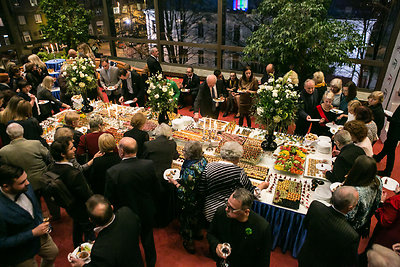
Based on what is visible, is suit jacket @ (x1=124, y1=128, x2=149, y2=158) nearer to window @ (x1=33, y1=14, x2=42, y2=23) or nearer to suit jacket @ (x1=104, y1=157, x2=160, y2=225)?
suit jacket @ (x1=104, y1=157, x2=160, y2=225)

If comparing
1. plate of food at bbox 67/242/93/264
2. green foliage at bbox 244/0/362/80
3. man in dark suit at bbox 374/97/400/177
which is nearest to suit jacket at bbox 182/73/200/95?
green foliage at bbox 244/0/362/80

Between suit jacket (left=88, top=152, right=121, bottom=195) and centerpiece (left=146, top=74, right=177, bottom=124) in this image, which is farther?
centerpiece (left=146, top=74, right=177, bottom=124)

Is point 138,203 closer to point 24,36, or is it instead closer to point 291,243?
point 291,243

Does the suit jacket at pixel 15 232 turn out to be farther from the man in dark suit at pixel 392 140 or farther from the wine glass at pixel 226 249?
the man in dark suit at pixel 392 140

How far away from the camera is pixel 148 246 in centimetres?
298

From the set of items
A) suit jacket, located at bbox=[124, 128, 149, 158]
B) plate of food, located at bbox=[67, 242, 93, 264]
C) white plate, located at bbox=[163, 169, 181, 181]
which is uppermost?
suit jacket, located at bbox=[124, 128, 149, 158]

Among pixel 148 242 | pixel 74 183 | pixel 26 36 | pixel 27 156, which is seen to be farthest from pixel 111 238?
pixel 26 36

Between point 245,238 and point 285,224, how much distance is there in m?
1.29

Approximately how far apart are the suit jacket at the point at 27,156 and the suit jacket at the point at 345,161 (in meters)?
3.59

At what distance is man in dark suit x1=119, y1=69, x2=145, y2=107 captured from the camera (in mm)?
5977

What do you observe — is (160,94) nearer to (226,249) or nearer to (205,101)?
(205,101)

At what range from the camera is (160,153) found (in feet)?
10.9

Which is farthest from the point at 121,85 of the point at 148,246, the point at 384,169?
the point at 384,169

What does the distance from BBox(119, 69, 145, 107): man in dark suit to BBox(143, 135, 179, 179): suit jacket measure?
117 inches
